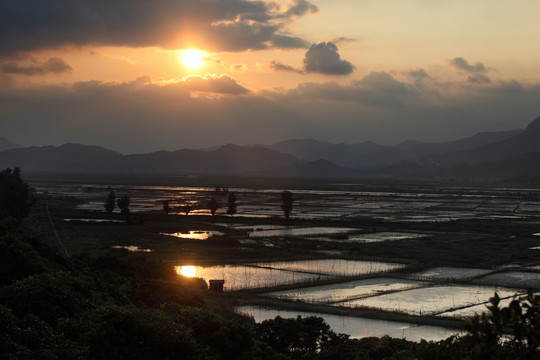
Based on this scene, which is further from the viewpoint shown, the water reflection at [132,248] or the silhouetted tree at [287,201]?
the silhouetted tree at [287,201]

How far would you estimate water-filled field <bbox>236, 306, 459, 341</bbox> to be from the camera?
24.8 metres

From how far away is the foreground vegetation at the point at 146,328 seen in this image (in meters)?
7.75

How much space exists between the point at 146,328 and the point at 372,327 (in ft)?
44.3

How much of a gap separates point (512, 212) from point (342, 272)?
60576 millimetres

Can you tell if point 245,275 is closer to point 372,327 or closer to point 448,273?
point 448,273

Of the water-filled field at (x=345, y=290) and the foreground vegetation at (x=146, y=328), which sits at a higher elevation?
the foreground vegetation at (x=146, y=328)

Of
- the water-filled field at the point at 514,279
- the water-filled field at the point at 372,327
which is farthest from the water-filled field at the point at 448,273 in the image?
the water-filled field at the point at 372,327

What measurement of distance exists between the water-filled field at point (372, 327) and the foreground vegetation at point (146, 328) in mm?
2591

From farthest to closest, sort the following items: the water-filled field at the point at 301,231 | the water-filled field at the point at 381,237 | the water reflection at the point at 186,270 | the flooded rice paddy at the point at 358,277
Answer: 1. the water-filled field at the point at 301,231
2. the water-filled field at the point at 381,237
3. the water reflection at the point at 186,270
4. the flooded rice paddy at the point at 358,277

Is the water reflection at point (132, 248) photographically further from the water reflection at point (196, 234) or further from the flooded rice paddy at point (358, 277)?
the water reflection at point (196, 234)

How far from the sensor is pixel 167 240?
54.6 meters

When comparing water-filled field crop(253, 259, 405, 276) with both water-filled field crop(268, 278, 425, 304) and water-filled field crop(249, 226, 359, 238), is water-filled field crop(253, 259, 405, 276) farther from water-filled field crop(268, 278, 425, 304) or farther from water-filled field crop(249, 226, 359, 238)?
water-filled field crop(249, 226, 359, 238)

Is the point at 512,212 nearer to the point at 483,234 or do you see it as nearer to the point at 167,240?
the point at 483,234

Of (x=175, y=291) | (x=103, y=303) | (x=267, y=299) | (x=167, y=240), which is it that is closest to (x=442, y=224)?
(x=167, y=240)
